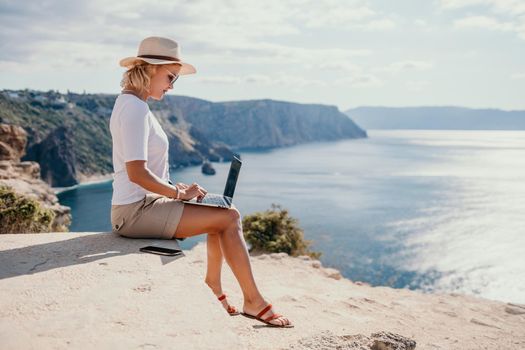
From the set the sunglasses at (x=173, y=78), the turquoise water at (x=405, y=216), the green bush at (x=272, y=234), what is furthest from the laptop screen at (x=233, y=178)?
the turquoise water at (x=405, y=216)

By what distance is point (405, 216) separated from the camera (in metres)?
63.7

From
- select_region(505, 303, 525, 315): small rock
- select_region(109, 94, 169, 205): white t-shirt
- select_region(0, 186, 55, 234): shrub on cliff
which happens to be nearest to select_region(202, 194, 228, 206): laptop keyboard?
select_region(109, 94, 169, 205): white t-shirt

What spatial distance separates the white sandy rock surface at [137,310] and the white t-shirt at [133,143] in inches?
23.9

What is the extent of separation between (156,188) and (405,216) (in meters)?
63.1

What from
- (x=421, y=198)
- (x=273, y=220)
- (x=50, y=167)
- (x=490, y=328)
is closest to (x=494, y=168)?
(x=421, y=198)

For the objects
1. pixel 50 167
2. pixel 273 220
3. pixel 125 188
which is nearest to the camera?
pixel 125 188

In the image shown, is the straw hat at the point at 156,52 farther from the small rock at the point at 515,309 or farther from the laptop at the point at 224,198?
the small rock at the point at 515,309

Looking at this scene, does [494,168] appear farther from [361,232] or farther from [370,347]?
[370,347]

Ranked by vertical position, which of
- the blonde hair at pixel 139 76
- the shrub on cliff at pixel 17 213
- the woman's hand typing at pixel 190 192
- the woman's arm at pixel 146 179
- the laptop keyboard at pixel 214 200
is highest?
the blonde hair at pixel 139 76

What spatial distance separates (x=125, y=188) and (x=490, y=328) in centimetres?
634

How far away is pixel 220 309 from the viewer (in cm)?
370

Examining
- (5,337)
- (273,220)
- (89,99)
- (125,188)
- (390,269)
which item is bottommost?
(390,269)

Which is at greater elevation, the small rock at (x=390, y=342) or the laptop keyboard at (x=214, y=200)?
the laptop keyboard at (x=214, y=200)

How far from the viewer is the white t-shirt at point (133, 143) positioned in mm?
4309
